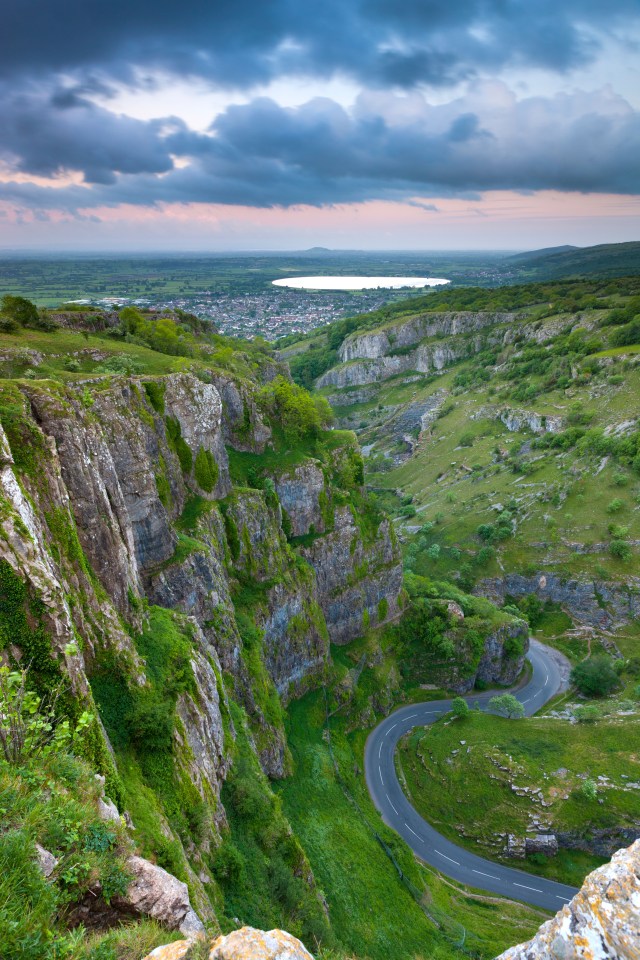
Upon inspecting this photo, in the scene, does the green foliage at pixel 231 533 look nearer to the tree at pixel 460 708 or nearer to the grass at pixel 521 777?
the grass at pixel 521 777

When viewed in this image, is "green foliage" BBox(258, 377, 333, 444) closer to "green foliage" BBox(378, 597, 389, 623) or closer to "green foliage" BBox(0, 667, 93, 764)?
"green foliage" BBox(378, 597, 389, 623)

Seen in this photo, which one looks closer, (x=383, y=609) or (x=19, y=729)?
(x=19, y=729)

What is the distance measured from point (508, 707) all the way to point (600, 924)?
71.4 metres

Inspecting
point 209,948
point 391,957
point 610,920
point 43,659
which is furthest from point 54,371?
point 391,957

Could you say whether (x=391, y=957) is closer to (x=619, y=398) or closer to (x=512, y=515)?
(x=512, y=515)

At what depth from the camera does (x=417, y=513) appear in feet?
429

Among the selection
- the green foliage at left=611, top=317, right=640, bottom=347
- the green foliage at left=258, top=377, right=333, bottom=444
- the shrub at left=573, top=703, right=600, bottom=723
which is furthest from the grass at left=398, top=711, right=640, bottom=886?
the green foliage at left=611, top=317, right=640, bottom=347

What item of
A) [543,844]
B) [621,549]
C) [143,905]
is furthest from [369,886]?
[621,549]

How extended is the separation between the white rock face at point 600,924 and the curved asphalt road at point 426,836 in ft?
187

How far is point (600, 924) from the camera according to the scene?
417 inches

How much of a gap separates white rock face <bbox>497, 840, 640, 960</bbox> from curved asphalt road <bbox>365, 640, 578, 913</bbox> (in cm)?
5694

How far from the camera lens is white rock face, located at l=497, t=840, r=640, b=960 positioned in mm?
10247

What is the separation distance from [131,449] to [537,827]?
65804 millimetres

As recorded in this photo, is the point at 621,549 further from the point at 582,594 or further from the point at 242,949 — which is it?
the point at 242,949
